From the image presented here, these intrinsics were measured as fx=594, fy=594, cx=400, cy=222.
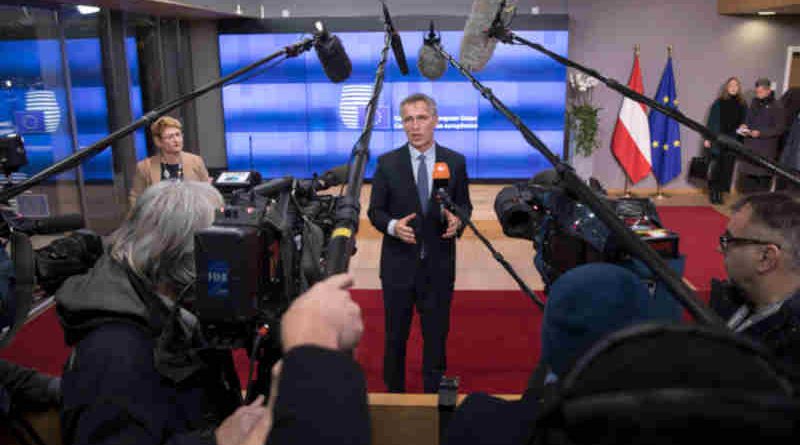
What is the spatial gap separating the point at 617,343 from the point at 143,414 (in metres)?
0.84

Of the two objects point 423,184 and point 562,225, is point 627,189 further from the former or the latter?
point 562,225

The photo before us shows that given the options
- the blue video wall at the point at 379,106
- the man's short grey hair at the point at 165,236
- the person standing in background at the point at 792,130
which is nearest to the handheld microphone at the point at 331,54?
the man's short grey hair at the point at 165,236

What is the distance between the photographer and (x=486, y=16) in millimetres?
1811

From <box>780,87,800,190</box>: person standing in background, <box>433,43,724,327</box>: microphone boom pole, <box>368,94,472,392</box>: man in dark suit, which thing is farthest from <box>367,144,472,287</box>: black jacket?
<box>780,87,800,190</box>: person standing in background

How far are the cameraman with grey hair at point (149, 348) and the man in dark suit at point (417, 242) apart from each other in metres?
1.44

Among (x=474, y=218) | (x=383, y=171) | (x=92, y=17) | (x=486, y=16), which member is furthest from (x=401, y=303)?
(x=92, y=17)

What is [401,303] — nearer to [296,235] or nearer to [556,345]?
[296,235]

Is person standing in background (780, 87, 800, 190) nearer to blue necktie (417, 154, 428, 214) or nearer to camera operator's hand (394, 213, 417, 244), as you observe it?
blue necktie (417, 154, 428, 214)

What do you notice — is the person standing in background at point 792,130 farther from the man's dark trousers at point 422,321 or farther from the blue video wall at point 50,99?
the blue video wall at point 50,99

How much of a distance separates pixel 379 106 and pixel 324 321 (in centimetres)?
678

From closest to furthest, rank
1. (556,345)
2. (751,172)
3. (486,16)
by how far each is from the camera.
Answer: (556,345), (486,16), (751,172)

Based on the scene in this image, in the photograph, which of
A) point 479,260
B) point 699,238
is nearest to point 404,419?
point 479,260

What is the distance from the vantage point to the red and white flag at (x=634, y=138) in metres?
7.27

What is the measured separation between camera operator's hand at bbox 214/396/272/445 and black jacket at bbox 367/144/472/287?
60.5 inches
